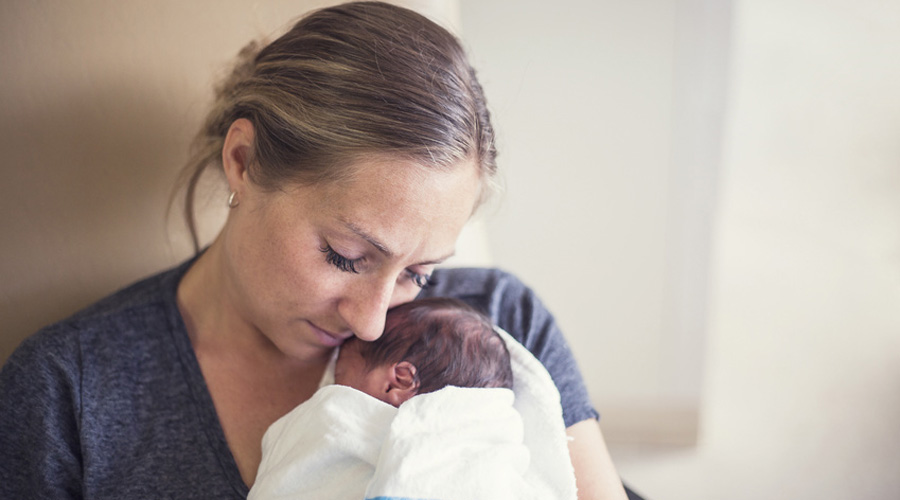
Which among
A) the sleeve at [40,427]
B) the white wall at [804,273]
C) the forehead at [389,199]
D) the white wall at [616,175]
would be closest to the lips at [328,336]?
the forehead at [389,199]

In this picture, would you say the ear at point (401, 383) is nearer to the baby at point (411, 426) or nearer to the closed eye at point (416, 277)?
Answer: the baby at point (411, 426)

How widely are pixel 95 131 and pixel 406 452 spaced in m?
1.06

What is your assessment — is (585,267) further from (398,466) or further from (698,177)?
(398,466)

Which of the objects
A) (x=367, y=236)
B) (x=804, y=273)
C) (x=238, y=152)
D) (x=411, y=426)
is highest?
(x=238, y=152)

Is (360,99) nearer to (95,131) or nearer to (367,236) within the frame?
(367,236)

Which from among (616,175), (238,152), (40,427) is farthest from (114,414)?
(616,175)

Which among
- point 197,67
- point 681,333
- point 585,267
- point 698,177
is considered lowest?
point 681,333

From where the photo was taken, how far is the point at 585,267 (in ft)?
6.78

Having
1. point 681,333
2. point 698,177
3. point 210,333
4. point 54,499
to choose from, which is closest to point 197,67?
point 210,333

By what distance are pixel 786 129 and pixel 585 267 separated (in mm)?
655

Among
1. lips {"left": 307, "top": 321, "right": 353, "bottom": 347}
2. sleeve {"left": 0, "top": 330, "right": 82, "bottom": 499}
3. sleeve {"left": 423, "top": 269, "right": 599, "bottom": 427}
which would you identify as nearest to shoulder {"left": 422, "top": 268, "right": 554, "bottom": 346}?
sleeve {"left": 423, "top": 269, "right": 599, "bottom": 427}

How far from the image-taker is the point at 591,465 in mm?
1370

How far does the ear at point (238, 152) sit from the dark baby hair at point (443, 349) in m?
0.36

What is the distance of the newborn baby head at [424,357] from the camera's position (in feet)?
3.84
